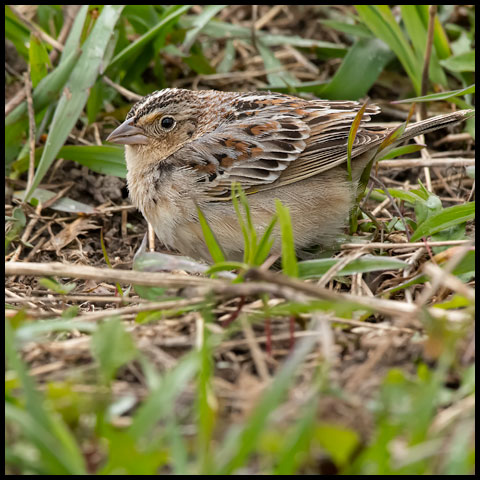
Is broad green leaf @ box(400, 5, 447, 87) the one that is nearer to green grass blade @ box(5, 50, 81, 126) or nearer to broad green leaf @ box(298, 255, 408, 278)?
green grass blade @ box(5, 50, 81, 126)

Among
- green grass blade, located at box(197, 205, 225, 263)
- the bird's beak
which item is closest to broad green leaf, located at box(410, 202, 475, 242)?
green grass blade, located at box(197, 205, 225, 263)

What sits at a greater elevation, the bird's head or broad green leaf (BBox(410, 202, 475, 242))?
the bird's head

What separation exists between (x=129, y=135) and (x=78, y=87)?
0.95m

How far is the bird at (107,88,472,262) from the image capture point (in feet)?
15.1

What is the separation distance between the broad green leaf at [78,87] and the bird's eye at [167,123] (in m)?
0.84

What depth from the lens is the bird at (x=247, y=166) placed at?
460 centimetres

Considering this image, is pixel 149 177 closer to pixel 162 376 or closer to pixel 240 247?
pixel 240 247

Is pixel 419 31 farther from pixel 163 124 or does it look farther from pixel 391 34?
pixel 163 124

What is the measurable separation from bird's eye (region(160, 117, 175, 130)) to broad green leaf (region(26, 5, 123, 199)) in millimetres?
844

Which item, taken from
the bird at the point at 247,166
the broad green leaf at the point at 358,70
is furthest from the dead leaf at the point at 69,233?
the broad green leaf at the point at 358,70

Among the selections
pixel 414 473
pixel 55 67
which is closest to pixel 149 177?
pixel 55 67

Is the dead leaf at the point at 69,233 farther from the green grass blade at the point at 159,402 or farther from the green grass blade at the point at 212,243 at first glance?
the green grass blade at the point at 159,402

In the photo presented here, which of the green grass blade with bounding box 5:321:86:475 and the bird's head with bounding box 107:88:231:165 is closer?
the green grass blade with bounding box 5:321:86:475

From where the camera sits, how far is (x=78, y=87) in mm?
5633
